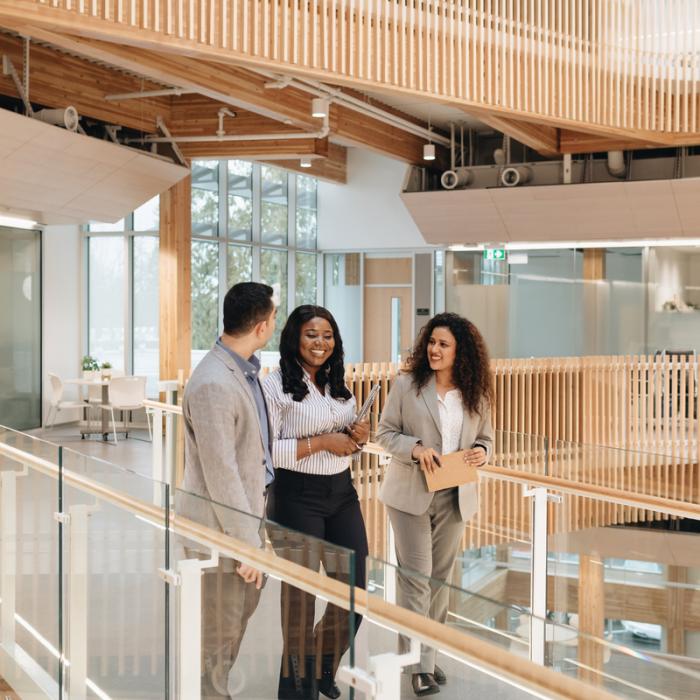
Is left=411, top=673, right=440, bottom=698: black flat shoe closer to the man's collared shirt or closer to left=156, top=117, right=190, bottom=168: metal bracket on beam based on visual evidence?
the man's collared shirt

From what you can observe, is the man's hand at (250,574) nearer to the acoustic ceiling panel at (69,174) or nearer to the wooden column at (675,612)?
the wooden column at (675,612)

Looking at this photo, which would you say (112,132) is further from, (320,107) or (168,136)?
(320,107)

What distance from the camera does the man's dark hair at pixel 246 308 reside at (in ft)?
11.3

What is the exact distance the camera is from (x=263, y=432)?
A: 350cm

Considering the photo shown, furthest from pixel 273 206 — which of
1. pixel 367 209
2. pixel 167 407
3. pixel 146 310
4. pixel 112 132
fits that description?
pixel 167 407

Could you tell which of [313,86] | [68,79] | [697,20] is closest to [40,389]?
[68,79]

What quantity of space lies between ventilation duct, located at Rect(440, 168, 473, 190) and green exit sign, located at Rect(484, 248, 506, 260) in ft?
6.19

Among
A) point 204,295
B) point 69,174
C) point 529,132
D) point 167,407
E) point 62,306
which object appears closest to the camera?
point 167,407

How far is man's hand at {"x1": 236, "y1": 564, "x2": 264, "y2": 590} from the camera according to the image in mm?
2502

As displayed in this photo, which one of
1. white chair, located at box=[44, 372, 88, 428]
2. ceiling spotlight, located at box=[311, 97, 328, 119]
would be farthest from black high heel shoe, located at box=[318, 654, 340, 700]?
white chair, located at box=[44, 372, 88, 428]

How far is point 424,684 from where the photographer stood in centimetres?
226

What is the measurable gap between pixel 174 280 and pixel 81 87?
385 centimetres

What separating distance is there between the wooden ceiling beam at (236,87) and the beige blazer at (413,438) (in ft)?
13.7

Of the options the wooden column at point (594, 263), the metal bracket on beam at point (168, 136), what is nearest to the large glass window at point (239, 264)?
the metal bracket on beam at point (168, 136)
